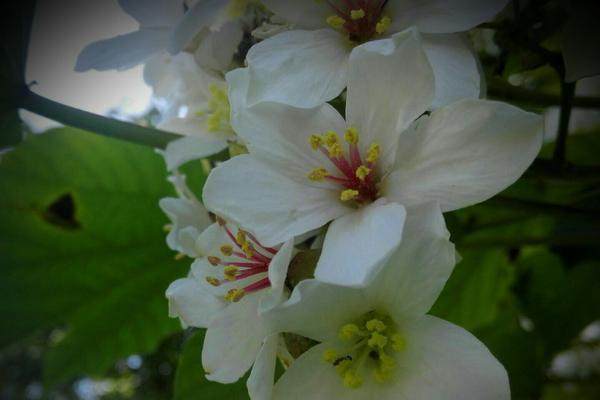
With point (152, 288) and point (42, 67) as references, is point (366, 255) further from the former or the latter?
point (152, 288)

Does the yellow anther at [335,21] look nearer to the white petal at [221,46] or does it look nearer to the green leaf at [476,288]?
the white petal at [221,46]

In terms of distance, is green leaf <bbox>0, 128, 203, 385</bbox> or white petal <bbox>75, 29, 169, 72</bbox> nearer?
white petal <bbox>75, 29, 169, 72</bbox>

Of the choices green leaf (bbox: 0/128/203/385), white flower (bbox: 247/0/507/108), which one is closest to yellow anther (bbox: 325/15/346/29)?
white flower (bbox: 247/0/507/108)

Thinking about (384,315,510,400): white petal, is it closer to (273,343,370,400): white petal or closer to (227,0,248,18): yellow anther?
(273,343,370,400): white petal

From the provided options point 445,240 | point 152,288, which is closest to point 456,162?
point 445,240

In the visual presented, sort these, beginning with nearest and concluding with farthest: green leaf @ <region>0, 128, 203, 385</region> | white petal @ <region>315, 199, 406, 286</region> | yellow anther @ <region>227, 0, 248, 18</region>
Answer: white petal @ <region>315, 199, 406, 286</region>
yellow anther @ <region>227, 0, 248, 18</region>
green leaf @ <region>0, 128, 203, 385</region>

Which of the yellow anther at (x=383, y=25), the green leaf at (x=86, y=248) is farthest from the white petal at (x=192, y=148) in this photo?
the green leaf at (x=86, y=248)
